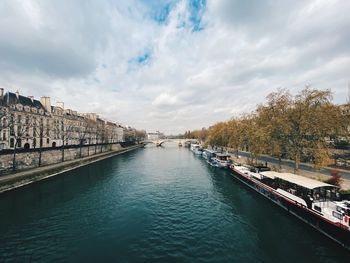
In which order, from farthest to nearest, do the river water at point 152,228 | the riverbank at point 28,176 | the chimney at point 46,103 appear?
1. the chimney at point 46,103
2. the riverbank at point 28,176
3. the river water at point 152,228

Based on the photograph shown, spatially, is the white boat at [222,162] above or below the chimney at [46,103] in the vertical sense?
below

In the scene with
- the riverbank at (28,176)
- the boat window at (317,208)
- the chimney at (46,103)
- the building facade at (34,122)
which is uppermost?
the chimney at (46,103)

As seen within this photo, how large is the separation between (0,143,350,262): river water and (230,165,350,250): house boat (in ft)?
2.83

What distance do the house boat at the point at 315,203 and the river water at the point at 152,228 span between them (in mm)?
861

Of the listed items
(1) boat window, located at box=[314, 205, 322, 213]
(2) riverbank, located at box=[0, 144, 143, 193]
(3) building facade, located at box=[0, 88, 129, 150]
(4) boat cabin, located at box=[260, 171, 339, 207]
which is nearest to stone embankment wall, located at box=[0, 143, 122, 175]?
(2) riverbank, located at box=[0, 144, 143, 193]

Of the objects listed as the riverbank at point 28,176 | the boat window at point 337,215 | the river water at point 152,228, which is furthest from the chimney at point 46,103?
the boat window at point 337,215

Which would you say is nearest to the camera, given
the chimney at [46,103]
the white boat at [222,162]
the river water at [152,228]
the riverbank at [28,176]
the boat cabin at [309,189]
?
the river water at [152,228]

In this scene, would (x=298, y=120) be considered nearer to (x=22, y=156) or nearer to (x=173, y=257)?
(x=173, y=257)

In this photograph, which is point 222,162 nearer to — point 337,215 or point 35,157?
point 337,215

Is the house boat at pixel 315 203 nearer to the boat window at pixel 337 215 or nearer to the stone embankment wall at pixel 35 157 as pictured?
the boat window at pixel 337 215

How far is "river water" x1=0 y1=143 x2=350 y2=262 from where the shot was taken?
15.1 metres

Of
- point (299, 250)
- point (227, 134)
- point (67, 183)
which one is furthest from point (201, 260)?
point (227, 134)

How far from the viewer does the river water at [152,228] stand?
15125 mm

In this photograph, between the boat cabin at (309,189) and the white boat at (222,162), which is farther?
the white boat at (222,162)
